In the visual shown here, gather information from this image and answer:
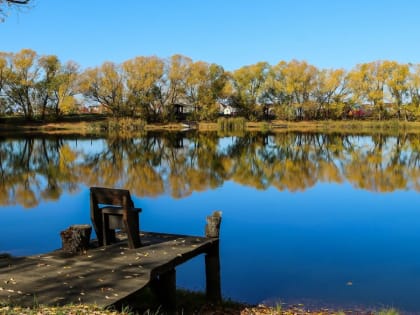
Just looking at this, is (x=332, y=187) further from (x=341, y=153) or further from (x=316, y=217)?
(x=341, y=153)

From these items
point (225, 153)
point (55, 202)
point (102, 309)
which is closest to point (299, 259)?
point (102, 309)

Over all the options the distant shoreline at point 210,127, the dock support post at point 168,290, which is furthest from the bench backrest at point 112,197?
the distant shoreline at point 210,127

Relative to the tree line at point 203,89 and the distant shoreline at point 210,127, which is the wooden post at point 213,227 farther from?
the tree line at point 203,89

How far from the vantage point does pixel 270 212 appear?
52.4ft

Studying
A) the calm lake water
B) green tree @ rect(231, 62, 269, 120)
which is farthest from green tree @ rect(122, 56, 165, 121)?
the calm lake water

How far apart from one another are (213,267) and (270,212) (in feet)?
24.4

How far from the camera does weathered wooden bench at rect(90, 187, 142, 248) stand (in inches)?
321

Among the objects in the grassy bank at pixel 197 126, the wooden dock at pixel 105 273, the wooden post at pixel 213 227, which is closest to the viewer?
the wooden dock at pixel 105 273

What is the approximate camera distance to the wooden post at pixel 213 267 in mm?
8602

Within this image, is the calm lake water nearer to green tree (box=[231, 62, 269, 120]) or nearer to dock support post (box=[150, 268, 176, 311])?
dock support post (box=[150, 268, 176, 311])

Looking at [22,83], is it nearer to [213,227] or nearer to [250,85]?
[250,85]

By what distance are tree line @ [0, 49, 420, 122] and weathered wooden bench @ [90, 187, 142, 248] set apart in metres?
68.4

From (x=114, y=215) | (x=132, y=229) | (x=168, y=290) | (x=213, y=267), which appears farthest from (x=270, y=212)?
(x=168, y=290)

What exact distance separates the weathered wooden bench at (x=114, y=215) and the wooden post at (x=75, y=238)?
1.23 feet
